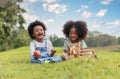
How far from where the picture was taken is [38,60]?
9.63m

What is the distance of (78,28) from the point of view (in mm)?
10531

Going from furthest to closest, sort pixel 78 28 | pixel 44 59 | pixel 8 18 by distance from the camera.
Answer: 1. pixel 8 18
2. pixel 78 28
3. pixel 44 59

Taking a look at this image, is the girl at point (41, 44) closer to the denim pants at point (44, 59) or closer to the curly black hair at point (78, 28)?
the denim pants at point (44, 59)

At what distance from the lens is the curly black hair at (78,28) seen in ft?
34.4

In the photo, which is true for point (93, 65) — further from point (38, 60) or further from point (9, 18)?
point (9, 18)

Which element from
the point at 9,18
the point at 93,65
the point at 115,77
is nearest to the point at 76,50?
the point at 93,65

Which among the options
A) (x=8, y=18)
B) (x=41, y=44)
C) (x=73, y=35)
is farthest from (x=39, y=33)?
(x=8, y=18)

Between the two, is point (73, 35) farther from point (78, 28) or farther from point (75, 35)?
point (78, 28)

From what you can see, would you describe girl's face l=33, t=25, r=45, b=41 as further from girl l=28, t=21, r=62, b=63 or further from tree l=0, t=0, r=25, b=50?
tree l=0, t=0, r=25, b=50

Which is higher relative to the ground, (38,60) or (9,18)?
(9,18)

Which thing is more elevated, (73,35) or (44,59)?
(73,35)

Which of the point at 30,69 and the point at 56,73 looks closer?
the point at 56,73

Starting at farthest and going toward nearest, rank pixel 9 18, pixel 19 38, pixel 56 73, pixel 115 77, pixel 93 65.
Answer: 1. pixel 19 38
2. pixel 9 18
3. pixel 93 65
4. pixel 56 73
5. pixel 115 77

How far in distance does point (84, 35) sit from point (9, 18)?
38.8 m
